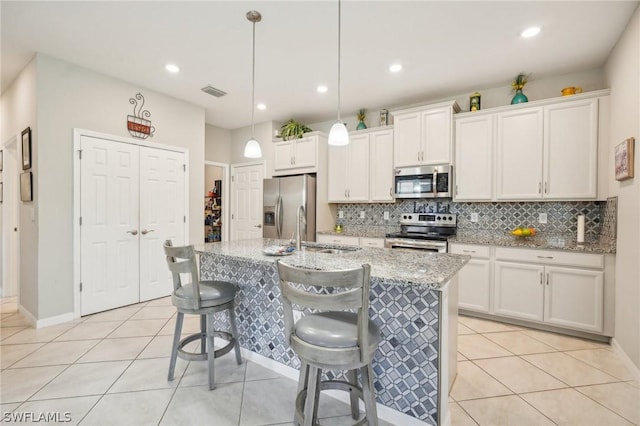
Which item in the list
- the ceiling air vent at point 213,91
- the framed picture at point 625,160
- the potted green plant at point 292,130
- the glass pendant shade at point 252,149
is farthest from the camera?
the potted green plant at point 292,130

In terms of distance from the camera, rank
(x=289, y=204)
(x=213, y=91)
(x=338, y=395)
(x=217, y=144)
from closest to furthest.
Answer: (x=338, y=395)
(x=213, y=91)
(x=289, y=204)
(x=217, y=144)

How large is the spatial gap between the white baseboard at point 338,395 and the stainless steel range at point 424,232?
205 cm

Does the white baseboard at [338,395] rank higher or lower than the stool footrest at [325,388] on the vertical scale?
lower

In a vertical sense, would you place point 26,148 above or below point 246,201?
above

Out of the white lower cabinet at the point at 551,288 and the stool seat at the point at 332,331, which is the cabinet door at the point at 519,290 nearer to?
the white lower cabinet at the point at 551,288

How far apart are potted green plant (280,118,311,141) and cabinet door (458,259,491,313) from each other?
9.86ft

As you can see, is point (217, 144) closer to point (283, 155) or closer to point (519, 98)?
point (283, 155)

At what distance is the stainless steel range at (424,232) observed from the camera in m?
3.50

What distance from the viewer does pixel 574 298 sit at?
285cm

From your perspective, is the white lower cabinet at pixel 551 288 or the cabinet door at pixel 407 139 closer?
the white lower cabinet at pixel 551 288

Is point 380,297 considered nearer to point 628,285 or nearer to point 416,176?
point 628,285

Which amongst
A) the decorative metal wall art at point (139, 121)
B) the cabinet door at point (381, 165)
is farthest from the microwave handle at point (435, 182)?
the decorative metal wall art at point (139, 121)

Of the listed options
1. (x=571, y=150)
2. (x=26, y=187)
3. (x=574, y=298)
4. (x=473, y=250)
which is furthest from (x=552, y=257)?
(x=26, y=187)

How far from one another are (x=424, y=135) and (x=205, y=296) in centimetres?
315
